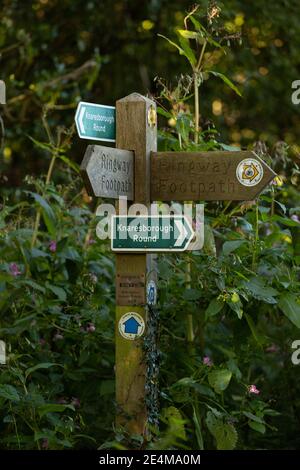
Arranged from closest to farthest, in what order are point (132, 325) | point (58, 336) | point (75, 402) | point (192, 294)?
point (132, 325) < point (192, 294) < point (75, 402) < point (58, 336)

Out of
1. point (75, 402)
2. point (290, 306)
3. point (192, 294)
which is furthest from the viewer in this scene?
point (75, 402)

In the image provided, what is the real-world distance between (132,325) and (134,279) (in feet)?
0.51

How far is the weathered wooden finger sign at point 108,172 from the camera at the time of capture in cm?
303

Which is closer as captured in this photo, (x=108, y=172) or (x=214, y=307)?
(x=108, y=172)

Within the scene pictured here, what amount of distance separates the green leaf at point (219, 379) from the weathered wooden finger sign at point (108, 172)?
0.68 meters

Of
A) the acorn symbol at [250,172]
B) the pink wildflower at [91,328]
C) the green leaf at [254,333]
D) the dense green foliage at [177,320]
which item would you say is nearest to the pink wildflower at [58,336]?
the dense green foliage at [177,320]

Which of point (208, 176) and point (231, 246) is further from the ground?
point (208, 176)

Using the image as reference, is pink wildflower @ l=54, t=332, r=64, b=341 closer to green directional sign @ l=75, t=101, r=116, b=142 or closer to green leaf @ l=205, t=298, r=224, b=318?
green leaf @ l=205, t=298, r=224, b=318

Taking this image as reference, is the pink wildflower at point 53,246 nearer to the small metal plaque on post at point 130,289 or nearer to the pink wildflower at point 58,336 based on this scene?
the pink wildflower at point 58,336

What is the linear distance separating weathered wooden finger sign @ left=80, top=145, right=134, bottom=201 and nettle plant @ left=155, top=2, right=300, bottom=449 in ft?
1.28

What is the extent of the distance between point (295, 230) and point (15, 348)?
1.21 metres

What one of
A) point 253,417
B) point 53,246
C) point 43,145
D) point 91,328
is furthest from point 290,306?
point 43,145

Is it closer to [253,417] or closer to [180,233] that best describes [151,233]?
[180,233]

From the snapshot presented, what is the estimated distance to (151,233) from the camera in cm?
317
